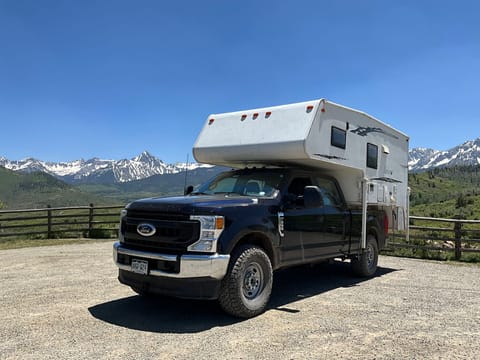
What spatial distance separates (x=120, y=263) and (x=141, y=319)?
0.81 m

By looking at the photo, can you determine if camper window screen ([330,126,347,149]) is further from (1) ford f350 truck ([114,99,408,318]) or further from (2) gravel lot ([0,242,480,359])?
(2) gravel lot ([0,242,480,359])

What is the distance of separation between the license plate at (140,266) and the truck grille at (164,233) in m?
0.18

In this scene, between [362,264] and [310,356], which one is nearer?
[310,356]

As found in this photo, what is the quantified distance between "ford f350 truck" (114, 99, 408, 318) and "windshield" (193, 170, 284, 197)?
0.07ft

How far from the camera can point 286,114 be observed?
22.6 feet

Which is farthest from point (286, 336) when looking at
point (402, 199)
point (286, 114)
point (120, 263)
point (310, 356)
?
point (402, 199)

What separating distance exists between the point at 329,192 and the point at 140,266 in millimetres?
3706

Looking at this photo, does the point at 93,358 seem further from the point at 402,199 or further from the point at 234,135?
the point at 402,199

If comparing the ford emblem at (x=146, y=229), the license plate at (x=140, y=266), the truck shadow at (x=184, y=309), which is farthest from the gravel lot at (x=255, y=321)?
the ford emblem at (x=146, y=229)

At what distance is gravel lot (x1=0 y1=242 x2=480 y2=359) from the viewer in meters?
4.24

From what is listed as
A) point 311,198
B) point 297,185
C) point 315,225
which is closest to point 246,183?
point 297,185

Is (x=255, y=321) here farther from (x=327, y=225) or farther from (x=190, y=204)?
(x=327, y=225)

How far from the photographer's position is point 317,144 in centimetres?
673

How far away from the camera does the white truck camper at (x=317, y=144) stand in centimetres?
670
